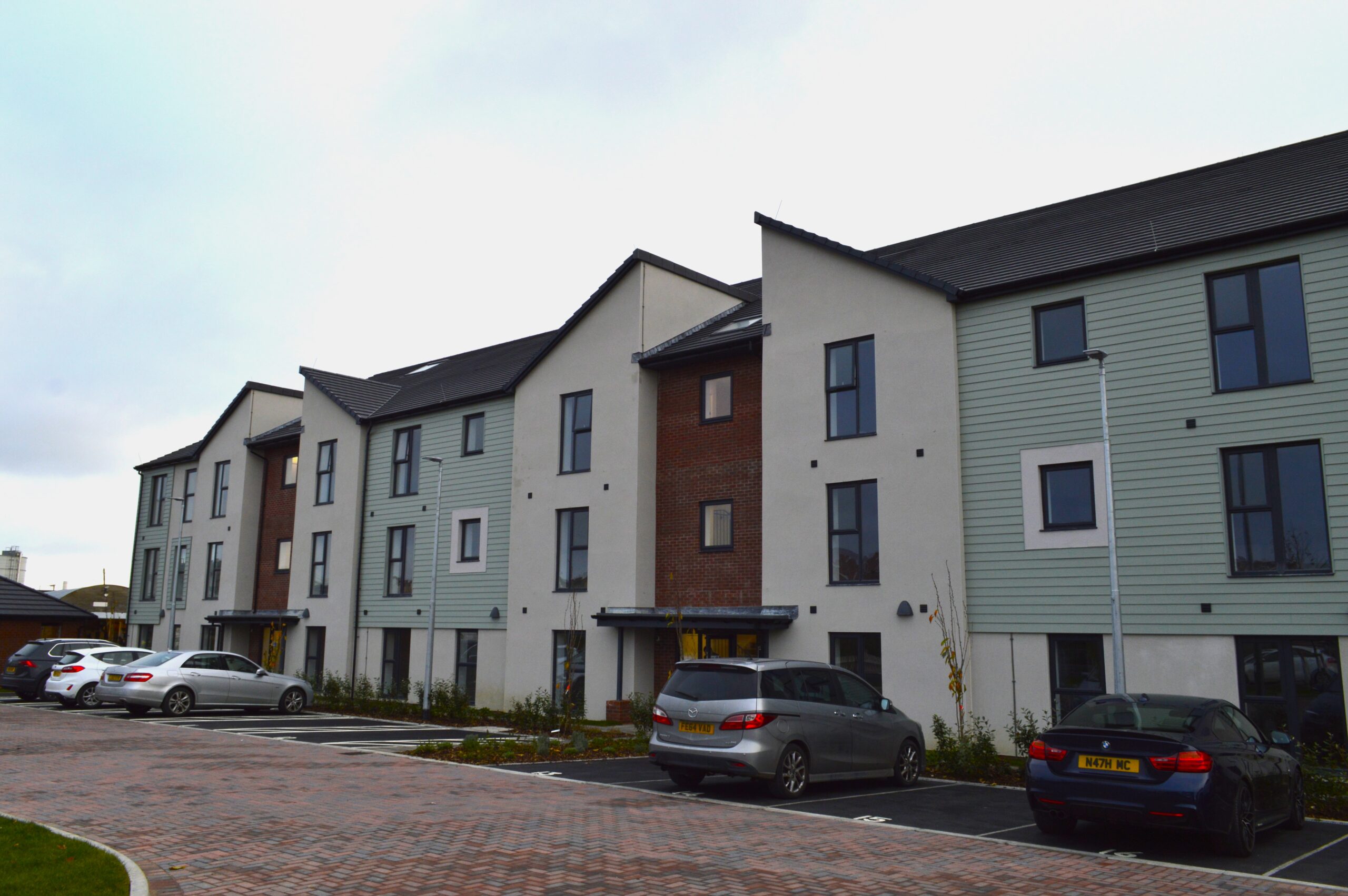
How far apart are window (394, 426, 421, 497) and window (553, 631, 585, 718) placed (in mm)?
7789

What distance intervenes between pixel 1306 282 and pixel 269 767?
16096 millimetres

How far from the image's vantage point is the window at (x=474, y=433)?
2838 cm

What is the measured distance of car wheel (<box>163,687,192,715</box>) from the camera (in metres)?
22.4

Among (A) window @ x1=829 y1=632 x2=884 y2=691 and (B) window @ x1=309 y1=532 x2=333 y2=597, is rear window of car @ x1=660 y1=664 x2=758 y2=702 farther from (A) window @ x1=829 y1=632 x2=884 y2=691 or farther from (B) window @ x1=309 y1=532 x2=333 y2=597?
(B) window @ x1=309 y1=532 x2=333 y2=597

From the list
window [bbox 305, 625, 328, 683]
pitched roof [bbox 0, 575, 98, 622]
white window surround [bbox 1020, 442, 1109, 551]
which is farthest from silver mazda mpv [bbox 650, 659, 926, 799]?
pitched roof [bbox 0, 575, 98, 622]

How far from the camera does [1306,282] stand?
1530 centimetres

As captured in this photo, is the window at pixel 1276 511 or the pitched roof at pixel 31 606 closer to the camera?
the window at pixel 1276 511

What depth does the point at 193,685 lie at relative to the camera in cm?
2277

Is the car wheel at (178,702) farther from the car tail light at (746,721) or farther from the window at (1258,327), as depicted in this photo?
the window at (1258,327)

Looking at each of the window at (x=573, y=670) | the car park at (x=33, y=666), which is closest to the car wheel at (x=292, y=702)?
the window at (x=573, y=670)

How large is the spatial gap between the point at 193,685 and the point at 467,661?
22.4ft

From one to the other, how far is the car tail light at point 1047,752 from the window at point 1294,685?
6.15 meters

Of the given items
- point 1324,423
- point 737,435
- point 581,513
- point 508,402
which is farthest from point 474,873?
point 508,402

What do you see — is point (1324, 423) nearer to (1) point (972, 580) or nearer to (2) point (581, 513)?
(1) point (972, 580)
